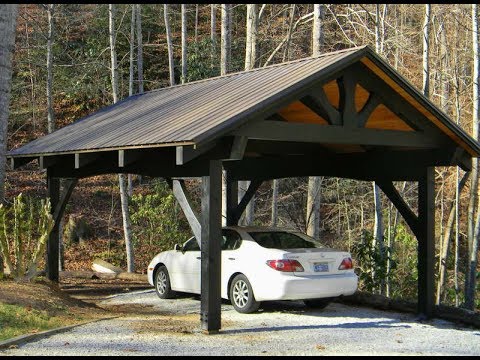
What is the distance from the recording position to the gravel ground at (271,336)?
8641 millimetres

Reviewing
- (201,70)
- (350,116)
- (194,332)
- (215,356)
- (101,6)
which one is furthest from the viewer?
(101,6)

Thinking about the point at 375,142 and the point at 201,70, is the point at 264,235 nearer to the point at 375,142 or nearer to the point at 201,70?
the point at 375,142

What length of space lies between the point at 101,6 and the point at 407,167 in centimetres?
2138

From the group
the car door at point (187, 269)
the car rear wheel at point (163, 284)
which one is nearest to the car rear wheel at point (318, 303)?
the car door at point (187, 269)

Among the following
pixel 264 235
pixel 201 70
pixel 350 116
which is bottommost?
pixel 264 235

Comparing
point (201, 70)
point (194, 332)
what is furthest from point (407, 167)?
point (201, 70)

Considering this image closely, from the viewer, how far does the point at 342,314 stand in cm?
1206

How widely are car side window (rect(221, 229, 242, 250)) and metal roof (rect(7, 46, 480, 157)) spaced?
2502 millimetres

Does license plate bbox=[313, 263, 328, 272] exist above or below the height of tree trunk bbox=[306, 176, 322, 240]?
below

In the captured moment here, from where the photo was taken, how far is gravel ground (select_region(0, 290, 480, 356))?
28.3 feet

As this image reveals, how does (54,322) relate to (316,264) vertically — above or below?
below

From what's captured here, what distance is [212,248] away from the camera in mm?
9891

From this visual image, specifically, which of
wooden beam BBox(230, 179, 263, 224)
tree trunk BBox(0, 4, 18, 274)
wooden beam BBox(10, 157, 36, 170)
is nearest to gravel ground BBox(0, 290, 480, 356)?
wooden beam BBox(230, 179, 263, 224)

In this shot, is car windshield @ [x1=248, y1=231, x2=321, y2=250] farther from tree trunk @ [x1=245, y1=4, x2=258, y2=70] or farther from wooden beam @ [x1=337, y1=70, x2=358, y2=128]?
tree trunk @ [x1=245, y1=4, x2=258, y2=70]
